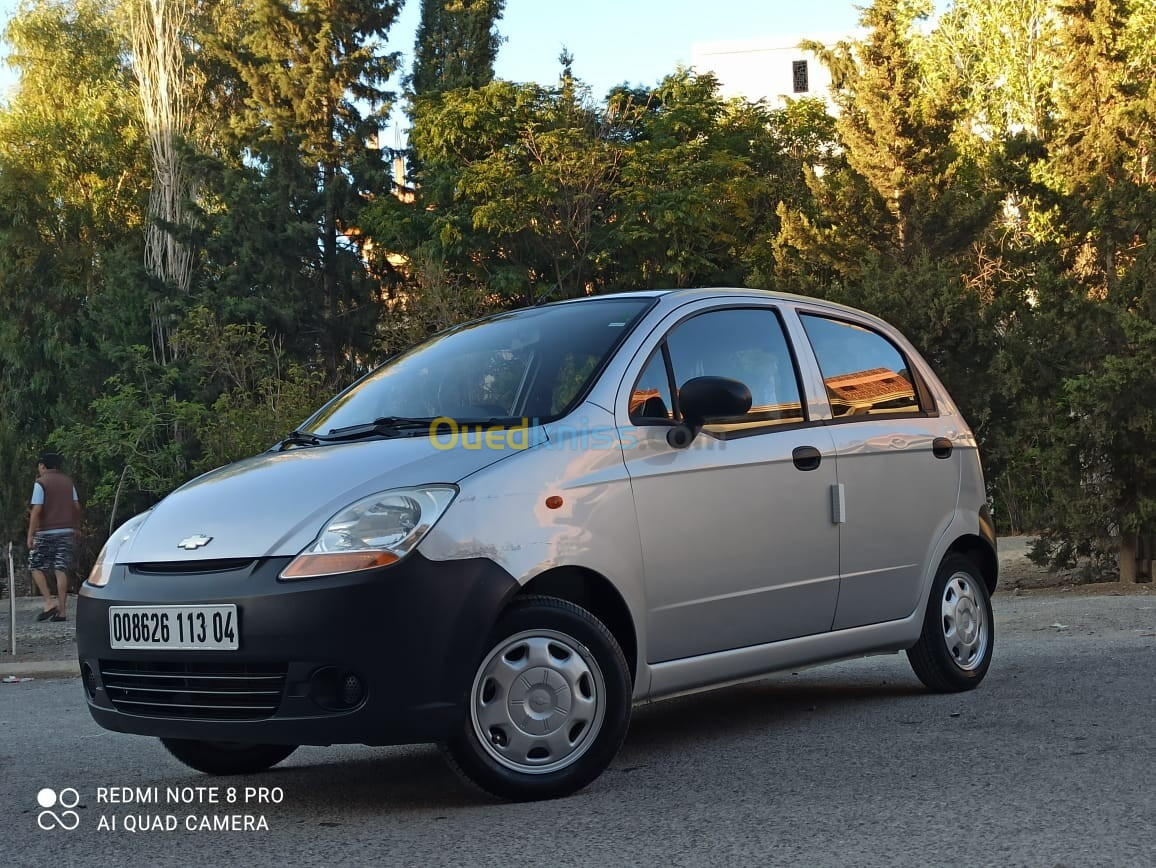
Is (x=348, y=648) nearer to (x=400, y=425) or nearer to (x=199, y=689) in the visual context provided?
(x=199, y=689)

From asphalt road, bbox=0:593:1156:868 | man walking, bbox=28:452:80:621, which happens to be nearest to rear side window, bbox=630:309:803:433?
asphalt road, bbox=0:593:1156:868

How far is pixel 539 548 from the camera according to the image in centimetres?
491

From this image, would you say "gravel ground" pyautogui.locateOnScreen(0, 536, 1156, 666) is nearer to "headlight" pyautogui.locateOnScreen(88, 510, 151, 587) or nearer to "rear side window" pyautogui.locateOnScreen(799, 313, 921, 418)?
"headlight" pyautogui.locateOnScreen(88, 510, 151, 587)

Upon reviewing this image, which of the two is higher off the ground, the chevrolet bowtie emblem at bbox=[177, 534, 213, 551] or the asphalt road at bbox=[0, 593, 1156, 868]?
the chevrolet bowtie emblem at bbox=[177, 534, 213, 551]

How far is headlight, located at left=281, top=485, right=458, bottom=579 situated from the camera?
4.60 meters

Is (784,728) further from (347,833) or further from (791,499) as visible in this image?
(347,833)

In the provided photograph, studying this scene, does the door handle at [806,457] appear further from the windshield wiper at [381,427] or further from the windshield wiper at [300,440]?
the windshield wiper at [300,440]

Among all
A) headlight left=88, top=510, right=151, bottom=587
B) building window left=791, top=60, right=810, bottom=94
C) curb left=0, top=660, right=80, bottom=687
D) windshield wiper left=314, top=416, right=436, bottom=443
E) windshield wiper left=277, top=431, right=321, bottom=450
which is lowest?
curb left=0, top=660, right=80, bottom=687

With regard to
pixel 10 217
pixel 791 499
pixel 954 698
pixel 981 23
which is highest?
pixel 981 23

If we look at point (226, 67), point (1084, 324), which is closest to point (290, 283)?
point (226, 67)

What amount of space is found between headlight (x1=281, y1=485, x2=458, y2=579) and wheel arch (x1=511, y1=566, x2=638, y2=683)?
0.52m

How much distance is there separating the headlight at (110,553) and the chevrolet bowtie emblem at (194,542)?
14.9 inches

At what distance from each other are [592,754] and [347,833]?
88 cm

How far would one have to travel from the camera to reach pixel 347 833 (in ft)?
15.1
